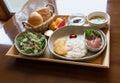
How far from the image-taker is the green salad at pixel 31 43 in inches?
30.5

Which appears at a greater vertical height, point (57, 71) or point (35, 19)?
point (35, 19)

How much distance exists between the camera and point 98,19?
0.89m

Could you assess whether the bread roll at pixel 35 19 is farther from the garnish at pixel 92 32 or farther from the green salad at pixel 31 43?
the garnish at pixel 92 32

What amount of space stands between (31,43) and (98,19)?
40 cm

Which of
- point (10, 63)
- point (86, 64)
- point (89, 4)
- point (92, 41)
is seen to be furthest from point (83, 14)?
point (10, 63)

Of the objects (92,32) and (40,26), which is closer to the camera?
(92,32)

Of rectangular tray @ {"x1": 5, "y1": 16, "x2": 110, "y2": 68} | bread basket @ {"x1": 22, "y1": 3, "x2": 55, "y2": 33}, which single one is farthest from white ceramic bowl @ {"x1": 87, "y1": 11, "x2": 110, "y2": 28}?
bread basket @ {"x1": 22, "y1": 3, "x2": 55, "y2": 33}

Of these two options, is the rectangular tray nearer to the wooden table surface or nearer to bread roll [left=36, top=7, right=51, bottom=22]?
the wooden table surface

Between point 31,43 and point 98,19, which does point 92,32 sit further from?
point 31,43

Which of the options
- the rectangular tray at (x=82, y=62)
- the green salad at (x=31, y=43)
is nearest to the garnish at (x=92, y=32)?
the rectangular tray at (x=82, y=62)

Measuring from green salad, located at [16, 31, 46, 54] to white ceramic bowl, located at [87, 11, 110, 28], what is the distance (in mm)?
287

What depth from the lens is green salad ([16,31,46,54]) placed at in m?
0.77

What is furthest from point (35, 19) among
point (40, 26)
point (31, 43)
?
point (31, 43)

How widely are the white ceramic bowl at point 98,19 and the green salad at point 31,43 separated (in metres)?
0.29
